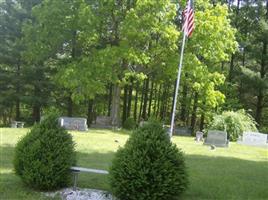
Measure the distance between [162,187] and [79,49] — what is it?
24769mm

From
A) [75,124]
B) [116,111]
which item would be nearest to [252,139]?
[75,124]

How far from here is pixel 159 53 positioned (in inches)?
1113

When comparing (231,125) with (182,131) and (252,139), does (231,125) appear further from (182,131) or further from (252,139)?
(182,131)

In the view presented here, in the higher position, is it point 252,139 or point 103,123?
point 103,123

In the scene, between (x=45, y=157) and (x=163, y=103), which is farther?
(x=163, y=103)

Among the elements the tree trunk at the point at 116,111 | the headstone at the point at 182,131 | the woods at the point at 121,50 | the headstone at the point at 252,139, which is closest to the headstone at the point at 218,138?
the headstone at the point at 252,139

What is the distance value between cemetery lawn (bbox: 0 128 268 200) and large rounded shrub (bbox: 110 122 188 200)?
0.89 metres

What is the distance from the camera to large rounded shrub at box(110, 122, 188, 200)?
7680 millimetres

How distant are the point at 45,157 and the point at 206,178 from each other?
4086mm

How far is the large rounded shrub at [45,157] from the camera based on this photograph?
8.39 m

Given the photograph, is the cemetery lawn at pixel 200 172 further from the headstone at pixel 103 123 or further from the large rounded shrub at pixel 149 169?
the headstone at pixel 103 123

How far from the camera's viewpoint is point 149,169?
7.68 meters

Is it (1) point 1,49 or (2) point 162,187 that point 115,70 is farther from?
(2) point 162,187

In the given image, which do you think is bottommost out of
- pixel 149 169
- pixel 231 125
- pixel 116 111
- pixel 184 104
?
pixel 149 169
